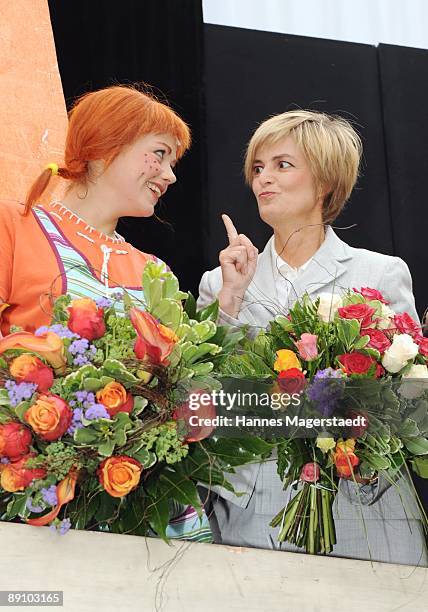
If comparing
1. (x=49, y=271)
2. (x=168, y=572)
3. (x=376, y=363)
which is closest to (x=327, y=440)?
(x=376, y=363)

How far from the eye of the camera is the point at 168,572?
1.06m

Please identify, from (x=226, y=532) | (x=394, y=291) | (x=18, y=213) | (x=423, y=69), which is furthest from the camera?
(x=423, y=69)

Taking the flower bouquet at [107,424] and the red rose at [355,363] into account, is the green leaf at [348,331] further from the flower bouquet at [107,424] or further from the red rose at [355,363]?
the flower bouquet at [107,424]

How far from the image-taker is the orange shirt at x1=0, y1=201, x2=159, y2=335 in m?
1.45

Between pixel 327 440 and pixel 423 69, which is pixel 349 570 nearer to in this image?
pixel 327 440

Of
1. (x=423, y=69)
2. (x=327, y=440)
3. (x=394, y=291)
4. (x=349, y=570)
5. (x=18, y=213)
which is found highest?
(x=423, y=69)

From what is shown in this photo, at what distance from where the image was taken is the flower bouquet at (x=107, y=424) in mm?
1035

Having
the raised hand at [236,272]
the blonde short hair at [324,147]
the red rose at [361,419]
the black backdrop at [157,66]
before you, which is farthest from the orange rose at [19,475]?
the black backdrop at [157,66]

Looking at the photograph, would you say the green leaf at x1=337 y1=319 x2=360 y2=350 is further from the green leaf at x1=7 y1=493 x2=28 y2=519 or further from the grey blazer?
the green leaf at x1=7 y1=493 x2=28 y2=519

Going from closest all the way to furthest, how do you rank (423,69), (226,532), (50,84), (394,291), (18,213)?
1. (226,532)
2. (18,213)
3. (394,291)
4. (50,84)
5. (423,69)

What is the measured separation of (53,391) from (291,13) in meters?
1.73

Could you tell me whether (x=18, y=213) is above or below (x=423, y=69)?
below

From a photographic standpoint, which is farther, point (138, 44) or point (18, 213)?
point (138, 44)

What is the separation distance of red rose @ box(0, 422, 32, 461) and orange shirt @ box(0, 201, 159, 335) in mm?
353
